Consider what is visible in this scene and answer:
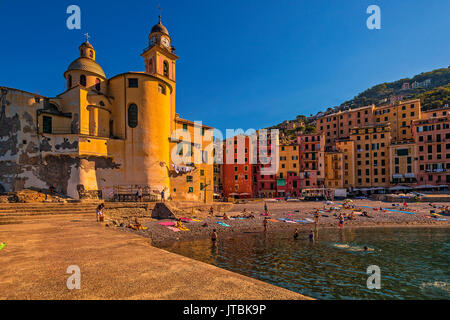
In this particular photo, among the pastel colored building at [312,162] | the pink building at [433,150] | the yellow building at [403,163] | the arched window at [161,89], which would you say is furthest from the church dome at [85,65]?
the pink building at [433,150]

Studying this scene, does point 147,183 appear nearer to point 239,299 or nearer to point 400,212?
point 239,299

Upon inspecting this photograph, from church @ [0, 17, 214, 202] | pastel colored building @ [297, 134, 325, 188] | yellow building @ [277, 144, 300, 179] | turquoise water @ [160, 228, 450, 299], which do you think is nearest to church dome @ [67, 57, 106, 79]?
church @ [0, 17, 214, 202]

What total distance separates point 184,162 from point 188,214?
31.6ft

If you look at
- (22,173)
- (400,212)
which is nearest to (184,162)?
(22,173)

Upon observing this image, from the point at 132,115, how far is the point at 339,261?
2965 cm

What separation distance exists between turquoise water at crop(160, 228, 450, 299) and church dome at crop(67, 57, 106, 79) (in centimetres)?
2756

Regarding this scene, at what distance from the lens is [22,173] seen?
27297 millimetres

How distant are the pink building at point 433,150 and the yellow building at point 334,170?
62.7ft

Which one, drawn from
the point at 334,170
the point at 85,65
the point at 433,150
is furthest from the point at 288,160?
the point at 85,65

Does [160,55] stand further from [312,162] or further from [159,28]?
[312,162]

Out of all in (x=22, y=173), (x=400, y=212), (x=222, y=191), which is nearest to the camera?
(x=22, y=173)

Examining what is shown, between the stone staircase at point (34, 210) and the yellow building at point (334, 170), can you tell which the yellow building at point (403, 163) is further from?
the stone staircase at point (34, 210)

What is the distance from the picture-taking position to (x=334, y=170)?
7575cm

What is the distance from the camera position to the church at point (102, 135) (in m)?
27.7
